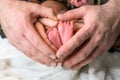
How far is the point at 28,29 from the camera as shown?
2.75 ft

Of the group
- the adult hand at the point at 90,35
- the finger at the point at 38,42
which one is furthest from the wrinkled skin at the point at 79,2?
the finger at the point at 38,42

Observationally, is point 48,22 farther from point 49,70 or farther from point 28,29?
point 49,70

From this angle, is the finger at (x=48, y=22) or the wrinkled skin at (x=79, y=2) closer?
the finger at (x=48, y=22)

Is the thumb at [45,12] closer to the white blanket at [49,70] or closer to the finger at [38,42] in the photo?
the finger at [38,42]

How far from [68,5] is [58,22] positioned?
219 millimetres

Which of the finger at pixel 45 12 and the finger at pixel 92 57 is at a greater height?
the finger at pixel 45 12

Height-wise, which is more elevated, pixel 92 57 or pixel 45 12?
pixel 45 12

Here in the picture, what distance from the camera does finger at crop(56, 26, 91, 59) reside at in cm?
81

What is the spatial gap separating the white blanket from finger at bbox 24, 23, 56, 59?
0.09 meters

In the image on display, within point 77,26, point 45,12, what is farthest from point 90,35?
point 45,12

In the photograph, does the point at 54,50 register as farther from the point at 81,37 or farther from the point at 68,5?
the point at 68,5

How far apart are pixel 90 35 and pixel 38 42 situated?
0.50 ft

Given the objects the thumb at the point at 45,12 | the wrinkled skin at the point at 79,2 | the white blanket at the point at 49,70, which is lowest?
the white blanket at the point at 49,70

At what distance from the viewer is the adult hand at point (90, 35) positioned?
817 mm
